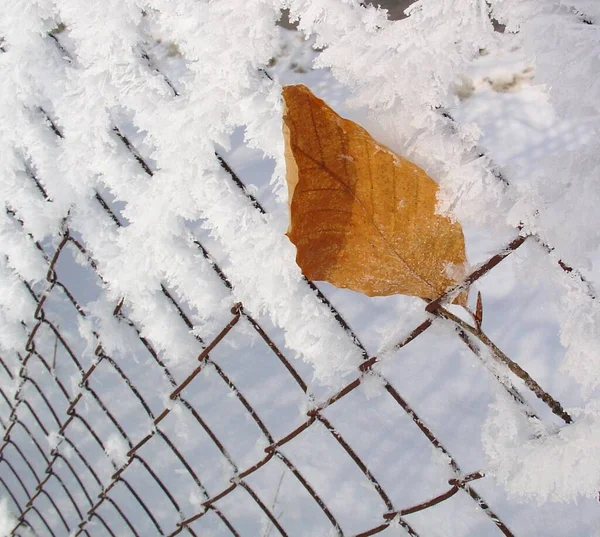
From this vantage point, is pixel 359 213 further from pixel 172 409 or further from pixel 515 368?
pixel 172 409

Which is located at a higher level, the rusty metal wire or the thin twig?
the rusty metal wire

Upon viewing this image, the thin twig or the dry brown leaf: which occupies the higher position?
the dry brown leaf

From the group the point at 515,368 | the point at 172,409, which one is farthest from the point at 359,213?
the point at 172,409

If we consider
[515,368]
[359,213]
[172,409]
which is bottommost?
[515,368]

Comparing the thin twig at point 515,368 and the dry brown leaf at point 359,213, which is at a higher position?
the dry brown leaf at point 359,213

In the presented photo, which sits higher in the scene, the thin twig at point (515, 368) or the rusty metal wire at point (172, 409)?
the rusty metal wire at point (172, 409)

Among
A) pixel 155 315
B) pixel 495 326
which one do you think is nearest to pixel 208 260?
pixel 155 315

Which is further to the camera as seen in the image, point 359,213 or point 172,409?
point 172,409

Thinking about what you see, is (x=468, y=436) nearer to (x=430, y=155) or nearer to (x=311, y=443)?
(x=311, y=443)
